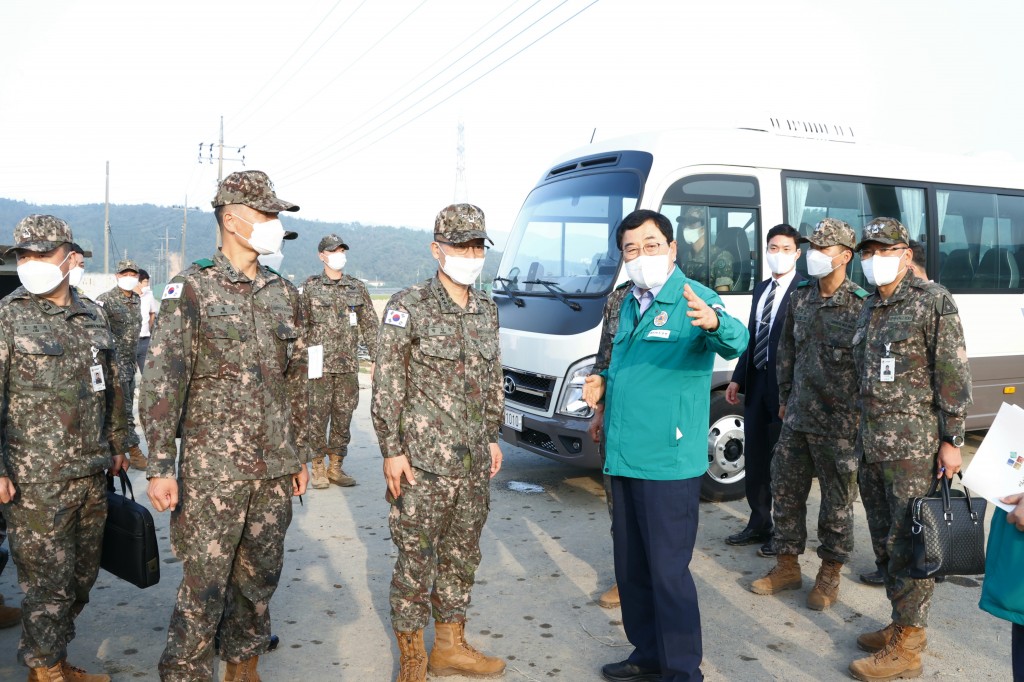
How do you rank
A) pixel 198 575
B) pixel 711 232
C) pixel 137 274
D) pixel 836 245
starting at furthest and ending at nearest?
pixel 137 274 → pixel 711 232 → pixel 836 245 → pixel 198 575

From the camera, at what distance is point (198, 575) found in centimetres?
287

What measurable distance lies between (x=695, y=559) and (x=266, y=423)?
9.83ft

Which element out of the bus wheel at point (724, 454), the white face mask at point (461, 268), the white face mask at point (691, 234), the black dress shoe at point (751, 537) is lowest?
the black dress shoe at point (751, 537)

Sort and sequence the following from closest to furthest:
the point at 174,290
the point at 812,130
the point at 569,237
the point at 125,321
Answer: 1. the point at 174,290
2. the point at 569,237
3. the point at 812,130
4. the point at 125,321

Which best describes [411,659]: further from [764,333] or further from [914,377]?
[764,333]

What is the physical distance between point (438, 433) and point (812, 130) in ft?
16.7

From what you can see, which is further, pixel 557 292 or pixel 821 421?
pixel 557 292

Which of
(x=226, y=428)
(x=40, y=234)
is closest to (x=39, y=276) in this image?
(x=40, y=234)

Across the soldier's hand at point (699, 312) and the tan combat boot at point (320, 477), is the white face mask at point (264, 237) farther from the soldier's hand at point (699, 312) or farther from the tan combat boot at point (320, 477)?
the tan combat boot at point (320, 477)

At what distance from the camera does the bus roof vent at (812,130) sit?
665cm

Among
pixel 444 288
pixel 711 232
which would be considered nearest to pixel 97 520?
pixel 444 288

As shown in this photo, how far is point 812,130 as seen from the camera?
22.4ft

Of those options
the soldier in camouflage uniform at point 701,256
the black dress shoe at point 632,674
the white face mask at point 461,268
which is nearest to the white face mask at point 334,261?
the soldier in camouflage uniform at point 701,256

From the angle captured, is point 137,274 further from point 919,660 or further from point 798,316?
point 919,660
